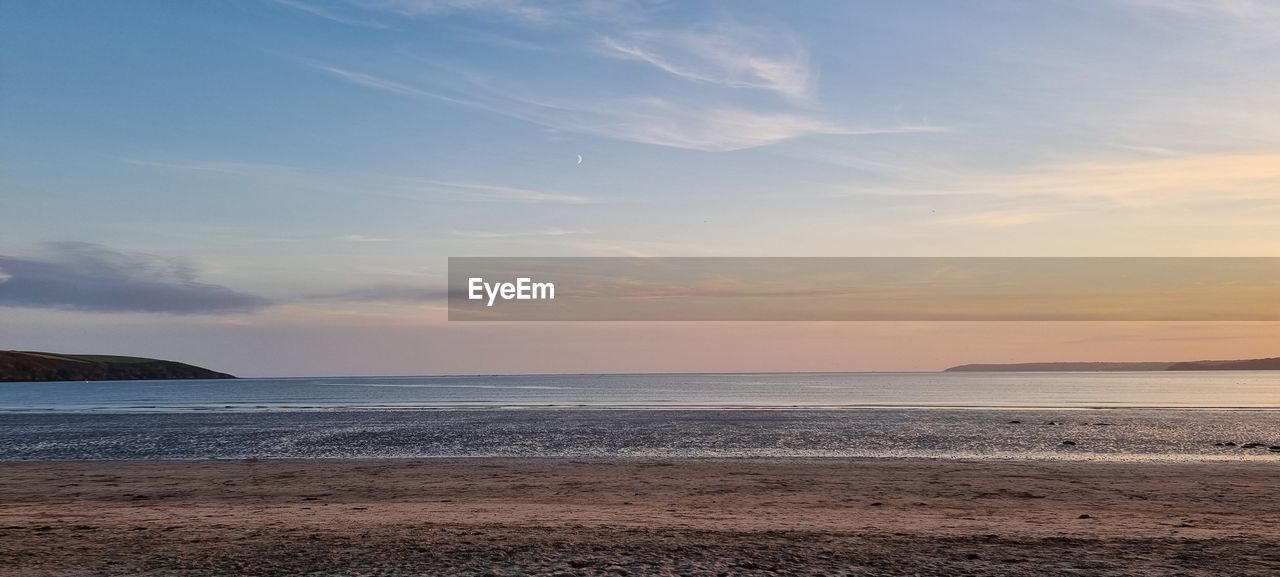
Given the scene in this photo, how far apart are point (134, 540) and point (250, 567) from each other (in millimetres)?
4034

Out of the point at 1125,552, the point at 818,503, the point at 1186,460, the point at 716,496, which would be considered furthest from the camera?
the point at 1186,460

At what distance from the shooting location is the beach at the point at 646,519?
1425 centimetres

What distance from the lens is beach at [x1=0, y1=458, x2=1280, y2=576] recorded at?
561 inches

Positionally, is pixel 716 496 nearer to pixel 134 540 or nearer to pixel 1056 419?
pixel 134 540

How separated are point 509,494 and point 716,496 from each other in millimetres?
5786

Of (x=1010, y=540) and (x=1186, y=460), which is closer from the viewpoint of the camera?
(x=1010, y=540)

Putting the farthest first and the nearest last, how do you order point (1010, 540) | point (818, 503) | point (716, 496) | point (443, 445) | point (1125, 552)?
point (443, 445) → point (716, 496) → point (818, 503) → point (1010, 540) → point (1125, 552)

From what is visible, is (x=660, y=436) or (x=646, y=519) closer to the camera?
(x=646, y=519)

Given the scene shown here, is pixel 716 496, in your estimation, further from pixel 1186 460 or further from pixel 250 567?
pixel 1186 460

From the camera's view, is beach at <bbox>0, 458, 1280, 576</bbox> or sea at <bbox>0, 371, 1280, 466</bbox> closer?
beach at <bbox>0, 458, 1280, 576</bbox>

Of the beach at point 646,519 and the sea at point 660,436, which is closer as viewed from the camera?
the beach at point 646,519

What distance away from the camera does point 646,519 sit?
62.1 feet

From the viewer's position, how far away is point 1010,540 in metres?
16.2

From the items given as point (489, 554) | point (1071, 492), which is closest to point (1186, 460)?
point (1071, 492)
